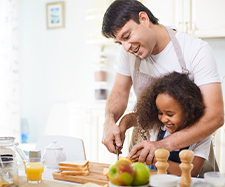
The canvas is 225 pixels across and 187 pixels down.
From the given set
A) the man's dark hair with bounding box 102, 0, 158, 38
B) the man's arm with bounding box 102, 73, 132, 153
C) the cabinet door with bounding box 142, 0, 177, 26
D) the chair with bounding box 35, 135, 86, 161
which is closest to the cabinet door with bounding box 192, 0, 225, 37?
the cabinet door with bounding box 142, 0, 177, 26

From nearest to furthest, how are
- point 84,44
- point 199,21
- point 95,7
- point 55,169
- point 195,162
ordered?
point 195,162 < point 55,169 < point 199,21 < point 95,7 < point 84,44

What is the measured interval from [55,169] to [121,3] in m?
0.79

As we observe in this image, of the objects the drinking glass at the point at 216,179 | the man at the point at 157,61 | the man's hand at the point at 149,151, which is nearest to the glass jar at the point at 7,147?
the man at the point at 157,61

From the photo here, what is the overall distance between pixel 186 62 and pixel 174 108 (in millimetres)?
252

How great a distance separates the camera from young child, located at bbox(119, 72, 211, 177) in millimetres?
1125

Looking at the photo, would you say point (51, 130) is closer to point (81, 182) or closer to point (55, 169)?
point (55, 169)

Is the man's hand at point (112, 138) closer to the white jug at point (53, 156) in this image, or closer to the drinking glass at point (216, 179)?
the white jug at point (53, 156)

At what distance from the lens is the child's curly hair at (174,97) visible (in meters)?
1.12

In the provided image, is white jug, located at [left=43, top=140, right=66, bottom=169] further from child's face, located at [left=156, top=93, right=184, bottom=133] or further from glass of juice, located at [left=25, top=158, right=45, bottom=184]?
child's face, located at [left=156, top=93, right=184, bottom=133]

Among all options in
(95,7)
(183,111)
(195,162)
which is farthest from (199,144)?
(95,7)

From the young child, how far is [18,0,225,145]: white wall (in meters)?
2.11

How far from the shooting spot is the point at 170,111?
114cm

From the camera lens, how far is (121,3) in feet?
4.03

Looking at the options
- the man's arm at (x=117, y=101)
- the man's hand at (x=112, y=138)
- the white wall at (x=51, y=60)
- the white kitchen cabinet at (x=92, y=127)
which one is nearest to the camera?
the man's hand at (x=112, y=138)
